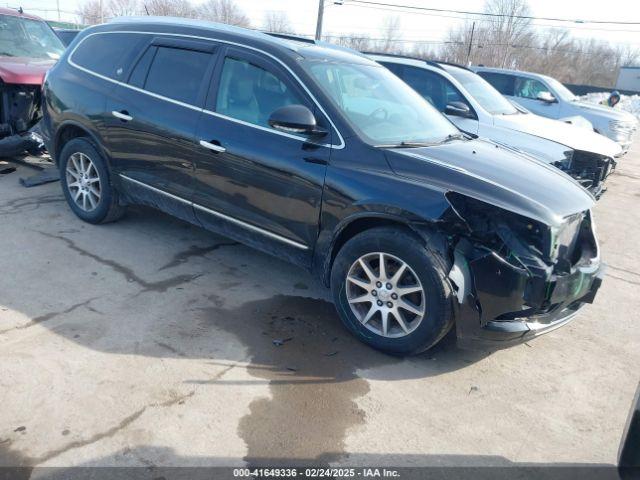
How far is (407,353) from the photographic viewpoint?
344 cm

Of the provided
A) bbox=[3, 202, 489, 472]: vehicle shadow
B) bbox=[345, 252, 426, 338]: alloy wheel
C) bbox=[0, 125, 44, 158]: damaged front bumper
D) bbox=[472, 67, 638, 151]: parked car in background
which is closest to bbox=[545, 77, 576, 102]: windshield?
bbox=[472, 67, 638, 151]: parked car in background

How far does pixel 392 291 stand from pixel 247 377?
1.09 meters

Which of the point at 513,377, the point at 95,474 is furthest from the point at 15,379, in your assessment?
the point at 513,377

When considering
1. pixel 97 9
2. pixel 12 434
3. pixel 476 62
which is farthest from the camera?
pixel 97 9

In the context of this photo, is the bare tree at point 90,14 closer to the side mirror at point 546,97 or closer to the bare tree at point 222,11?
the bare tree at point 222,11

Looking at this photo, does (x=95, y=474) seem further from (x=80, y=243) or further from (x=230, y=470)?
(x=80, y=243)

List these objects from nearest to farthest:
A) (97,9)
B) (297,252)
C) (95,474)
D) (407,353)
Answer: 1. (95,474)
2. (407,353)
3. (297,252)
4. (97,9)

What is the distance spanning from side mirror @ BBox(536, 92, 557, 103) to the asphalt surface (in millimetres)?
8707

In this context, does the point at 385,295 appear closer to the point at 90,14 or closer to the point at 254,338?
the point at 254,338

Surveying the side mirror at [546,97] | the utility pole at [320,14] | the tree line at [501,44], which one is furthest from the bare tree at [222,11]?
the side mirror at [546,97]

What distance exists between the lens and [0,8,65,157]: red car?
7074 millimetres

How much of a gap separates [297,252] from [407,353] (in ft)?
3.59

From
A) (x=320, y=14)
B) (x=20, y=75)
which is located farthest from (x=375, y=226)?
(x=320, y=14)

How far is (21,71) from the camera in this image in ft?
23.5
